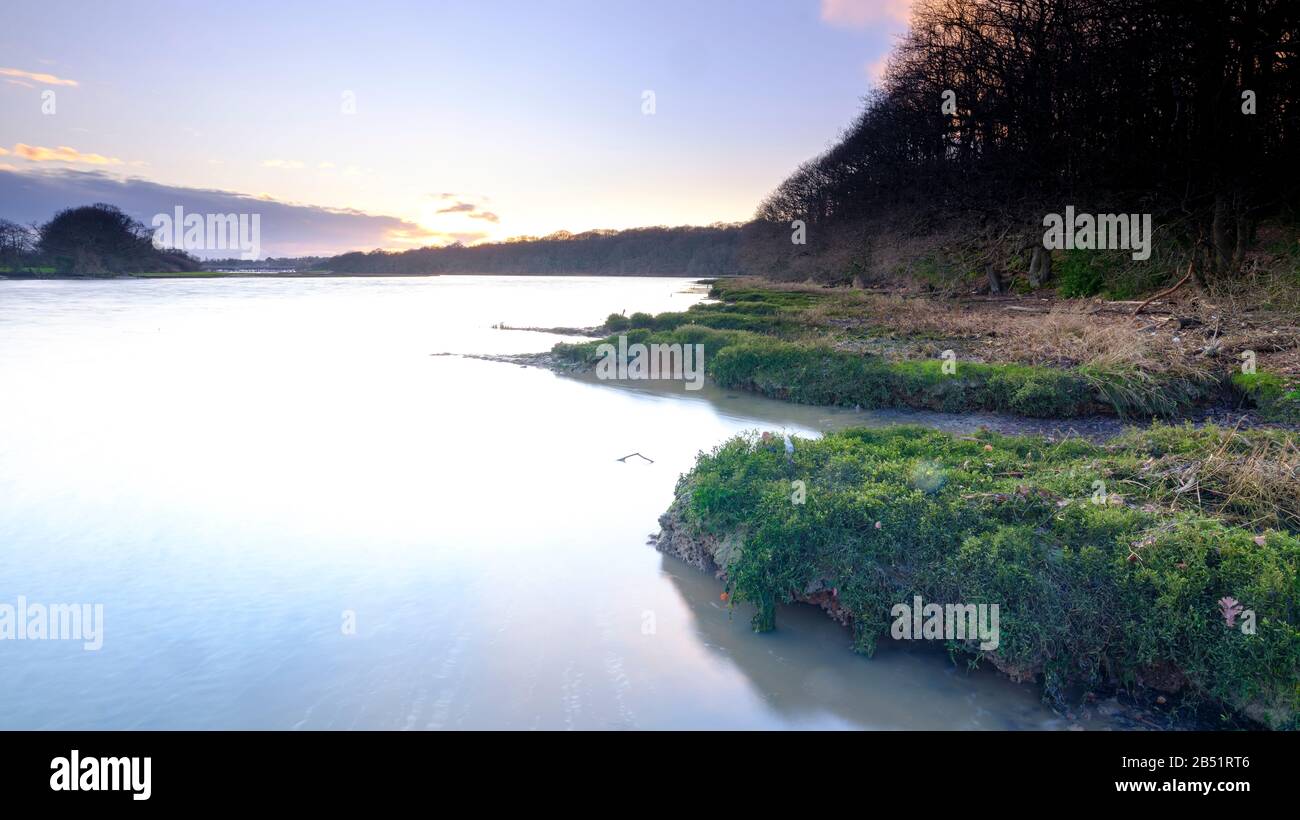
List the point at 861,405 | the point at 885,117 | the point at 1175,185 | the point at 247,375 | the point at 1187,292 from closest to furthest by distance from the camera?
the point at 861,405, the point at 1187,292, the point at 1175,185, the point at 247,375, the point at 885,117

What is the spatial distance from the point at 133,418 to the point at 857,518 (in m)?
16.4

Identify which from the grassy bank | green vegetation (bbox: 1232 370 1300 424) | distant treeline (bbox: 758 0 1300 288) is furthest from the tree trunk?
green vegetation (bbox: 1232 370 1300 424)

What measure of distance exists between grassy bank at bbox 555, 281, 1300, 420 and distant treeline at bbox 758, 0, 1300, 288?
5.35 metres

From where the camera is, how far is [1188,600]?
475cm

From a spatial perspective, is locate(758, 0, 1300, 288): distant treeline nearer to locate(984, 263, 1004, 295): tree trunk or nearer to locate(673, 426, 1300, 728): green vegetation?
locate(984, 263, 1004, 295): tree trunk

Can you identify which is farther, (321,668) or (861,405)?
(861,405)

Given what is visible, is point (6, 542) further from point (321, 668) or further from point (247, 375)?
point (247, 375)

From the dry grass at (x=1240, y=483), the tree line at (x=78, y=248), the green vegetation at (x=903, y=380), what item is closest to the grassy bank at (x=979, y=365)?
the green vegetation at (x=903, y=380)

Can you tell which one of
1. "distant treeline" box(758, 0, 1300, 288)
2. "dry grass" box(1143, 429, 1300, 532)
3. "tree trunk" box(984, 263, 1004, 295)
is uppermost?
"distant treeline" box(758, 0, 1300, 288)

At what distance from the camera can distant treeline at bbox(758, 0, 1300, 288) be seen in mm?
19484

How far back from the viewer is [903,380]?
1480 centimetres

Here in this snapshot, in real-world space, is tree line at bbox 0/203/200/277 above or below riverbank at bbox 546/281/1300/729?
above

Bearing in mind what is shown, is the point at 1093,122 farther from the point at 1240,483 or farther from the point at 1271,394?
the point at 1240,483
